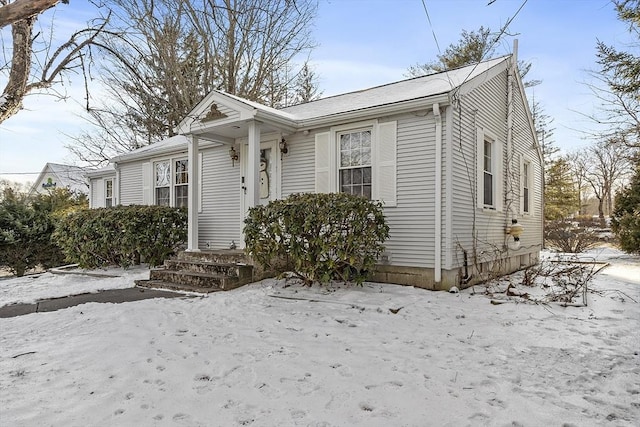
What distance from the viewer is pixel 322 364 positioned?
3.08 meters

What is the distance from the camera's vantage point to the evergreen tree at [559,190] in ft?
65.3

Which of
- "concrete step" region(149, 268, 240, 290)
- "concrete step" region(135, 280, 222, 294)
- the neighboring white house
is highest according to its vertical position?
the neighboring white house

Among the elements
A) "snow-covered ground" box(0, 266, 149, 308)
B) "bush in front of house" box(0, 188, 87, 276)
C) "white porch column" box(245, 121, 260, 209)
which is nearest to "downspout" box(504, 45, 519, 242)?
"white porch column" box(245, 121, 260, 209)

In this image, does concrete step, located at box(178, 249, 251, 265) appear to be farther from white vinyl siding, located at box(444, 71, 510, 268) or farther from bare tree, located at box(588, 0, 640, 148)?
bare tree, located at box(588, 0, 640, 148)

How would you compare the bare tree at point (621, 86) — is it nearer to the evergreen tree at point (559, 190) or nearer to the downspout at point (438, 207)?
the downspout at point (438, 207)

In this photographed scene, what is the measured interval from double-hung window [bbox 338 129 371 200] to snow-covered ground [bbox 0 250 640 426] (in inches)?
95.8

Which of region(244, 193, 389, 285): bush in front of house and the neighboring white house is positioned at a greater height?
the neighboring white house

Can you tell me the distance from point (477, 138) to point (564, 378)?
5089mm

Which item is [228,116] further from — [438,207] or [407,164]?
[438,207]

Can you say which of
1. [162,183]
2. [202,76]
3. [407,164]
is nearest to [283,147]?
[407,164]

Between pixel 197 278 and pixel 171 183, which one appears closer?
pixel 197 278

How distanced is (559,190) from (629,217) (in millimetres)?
9194

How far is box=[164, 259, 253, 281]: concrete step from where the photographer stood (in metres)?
6.48

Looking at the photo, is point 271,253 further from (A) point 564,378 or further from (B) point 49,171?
→ (B) point 49,171
